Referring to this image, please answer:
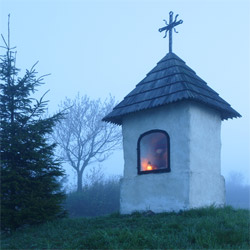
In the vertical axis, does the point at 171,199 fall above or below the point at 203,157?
below

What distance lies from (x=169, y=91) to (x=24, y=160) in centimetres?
497

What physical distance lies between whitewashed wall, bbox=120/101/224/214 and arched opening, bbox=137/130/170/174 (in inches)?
10.5

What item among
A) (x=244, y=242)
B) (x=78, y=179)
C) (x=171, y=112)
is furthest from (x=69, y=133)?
(x=244, y=242)

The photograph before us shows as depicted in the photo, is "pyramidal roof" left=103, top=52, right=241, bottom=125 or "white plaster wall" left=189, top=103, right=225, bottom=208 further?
"pyramidal roof" left=103, top=52, right=241, bottom=125

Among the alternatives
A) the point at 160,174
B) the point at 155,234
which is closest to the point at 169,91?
the point at 160,174

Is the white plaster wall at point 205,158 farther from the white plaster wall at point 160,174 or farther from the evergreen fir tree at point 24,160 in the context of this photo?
the evergreen fir tree at point 24,160

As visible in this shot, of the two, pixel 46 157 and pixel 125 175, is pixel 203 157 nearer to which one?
pixel 125 175

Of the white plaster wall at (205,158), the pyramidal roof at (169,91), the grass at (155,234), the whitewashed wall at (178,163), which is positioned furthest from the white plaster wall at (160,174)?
the grass at (155,234)

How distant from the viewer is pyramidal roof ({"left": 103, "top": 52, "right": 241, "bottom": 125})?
888 centimetres

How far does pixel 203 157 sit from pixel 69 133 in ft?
57.0

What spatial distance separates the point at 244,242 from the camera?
564 cm

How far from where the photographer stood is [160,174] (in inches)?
359

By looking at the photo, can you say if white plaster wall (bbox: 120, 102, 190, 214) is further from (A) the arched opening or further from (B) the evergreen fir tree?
(B) the evergreen fir tree

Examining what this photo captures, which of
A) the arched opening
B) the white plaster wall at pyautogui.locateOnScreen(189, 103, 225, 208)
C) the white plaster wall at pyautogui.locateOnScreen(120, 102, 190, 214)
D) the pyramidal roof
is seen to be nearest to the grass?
the white plaster wall at pyautogui.locateOnScreen(120, 102, 190, 214)
